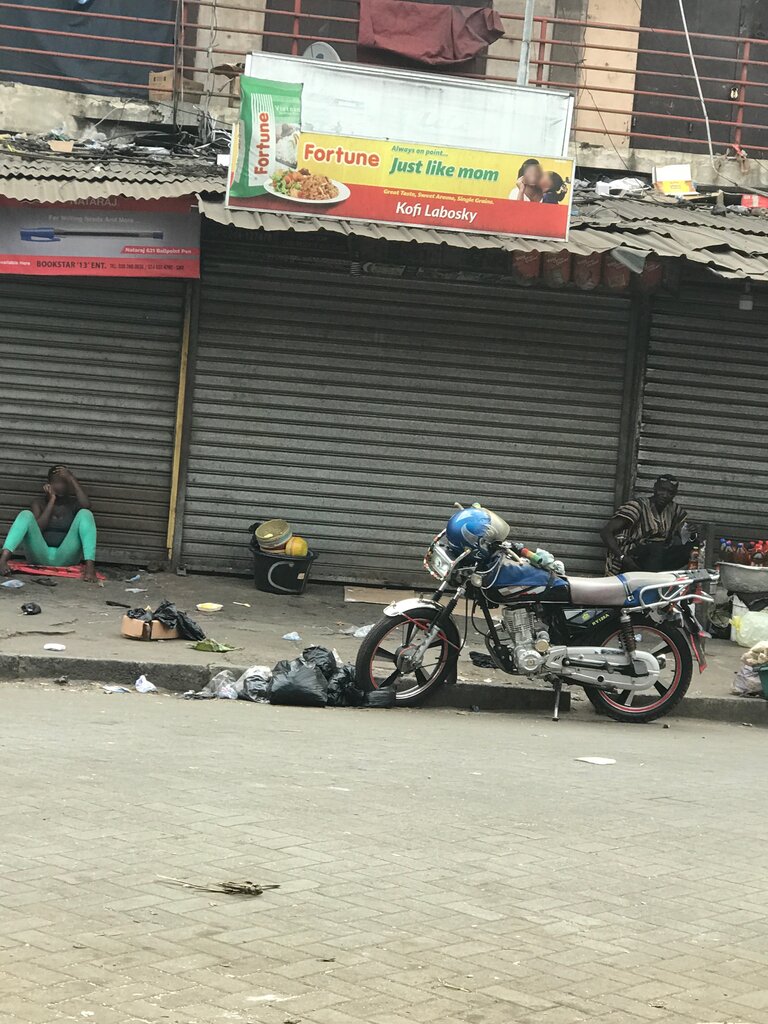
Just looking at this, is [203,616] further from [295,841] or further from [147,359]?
[295,841]

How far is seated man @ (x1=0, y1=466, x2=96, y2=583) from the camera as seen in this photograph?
38.3 ft

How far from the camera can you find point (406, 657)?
28.4 feet

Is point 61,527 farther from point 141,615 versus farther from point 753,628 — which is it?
point 753,628

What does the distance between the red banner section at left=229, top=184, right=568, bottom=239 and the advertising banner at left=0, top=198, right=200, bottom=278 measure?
1538 mm

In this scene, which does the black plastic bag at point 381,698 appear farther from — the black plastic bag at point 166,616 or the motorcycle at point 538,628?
the black plastic bag at point 166,616

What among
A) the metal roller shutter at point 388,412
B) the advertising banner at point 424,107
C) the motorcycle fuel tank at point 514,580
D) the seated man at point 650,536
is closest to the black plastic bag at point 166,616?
the motorcycle fuel tank at point 514,580

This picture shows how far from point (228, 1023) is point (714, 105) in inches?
546

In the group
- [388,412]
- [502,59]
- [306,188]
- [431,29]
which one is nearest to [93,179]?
[306,188]

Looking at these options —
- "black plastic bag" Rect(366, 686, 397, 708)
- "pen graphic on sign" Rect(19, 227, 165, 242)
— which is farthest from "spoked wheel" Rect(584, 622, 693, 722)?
"pen graphic on sign" Rect(19, 227, 165, 242)

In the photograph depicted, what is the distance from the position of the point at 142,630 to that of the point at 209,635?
64 cm

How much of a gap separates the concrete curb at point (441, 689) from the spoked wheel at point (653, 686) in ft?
1.15

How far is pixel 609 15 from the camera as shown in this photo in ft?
49.5

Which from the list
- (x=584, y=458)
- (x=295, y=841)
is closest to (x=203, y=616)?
(x=584, y=458)

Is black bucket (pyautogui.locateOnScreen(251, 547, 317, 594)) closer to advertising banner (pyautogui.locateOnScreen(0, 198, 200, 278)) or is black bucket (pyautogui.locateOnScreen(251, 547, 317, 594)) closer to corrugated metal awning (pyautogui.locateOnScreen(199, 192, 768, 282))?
advertising banner (pyautogui.locateOnScreen(0, 198, 200, 278))
